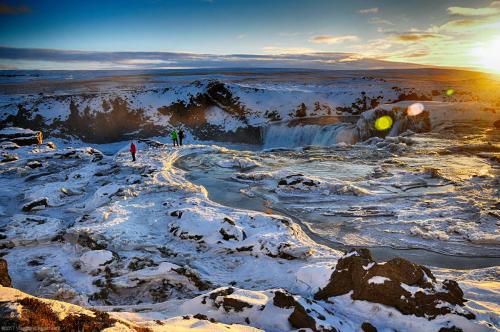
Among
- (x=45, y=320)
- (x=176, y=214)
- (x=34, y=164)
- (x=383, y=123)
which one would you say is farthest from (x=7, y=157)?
(x=383, y=123)

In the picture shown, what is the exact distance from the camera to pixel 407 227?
12.5m

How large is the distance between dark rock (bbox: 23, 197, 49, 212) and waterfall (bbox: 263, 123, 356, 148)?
24.2m

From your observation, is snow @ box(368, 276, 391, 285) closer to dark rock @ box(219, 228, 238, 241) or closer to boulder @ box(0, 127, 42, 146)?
dark rock @ box(219, 228, 238, 241)

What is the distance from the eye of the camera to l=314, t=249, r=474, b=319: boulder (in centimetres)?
697

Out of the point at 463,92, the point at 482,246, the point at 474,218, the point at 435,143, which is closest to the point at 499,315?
the point at 482,246

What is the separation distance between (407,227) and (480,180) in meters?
7.00

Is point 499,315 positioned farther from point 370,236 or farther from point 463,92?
point 463,92

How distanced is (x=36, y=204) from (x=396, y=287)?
14688 mm

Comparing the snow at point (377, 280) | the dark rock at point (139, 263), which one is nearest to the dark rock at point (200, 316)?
the snow at point (377, 280)

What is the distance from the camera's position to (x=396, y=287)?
7.25 metres

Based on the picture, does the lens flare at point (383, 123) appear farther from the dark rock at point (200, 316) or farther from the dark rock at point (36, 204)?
the dark rock at point (200, 316)

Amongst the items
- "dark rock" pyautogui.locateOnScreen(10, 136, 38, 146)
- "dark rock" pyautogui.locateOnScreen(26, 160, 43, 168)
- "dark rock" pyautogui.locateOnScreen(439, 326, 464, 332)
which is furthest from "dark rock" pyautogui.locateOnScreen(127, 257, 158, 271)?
"dark rock" pyautogui.locateOnScreen(10, 136, 38, 146)

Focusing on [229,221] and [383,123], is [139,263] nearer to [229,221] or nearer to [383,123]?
[229,221]

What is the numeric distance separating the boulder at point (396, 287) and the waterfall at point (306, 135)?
1017 inches
